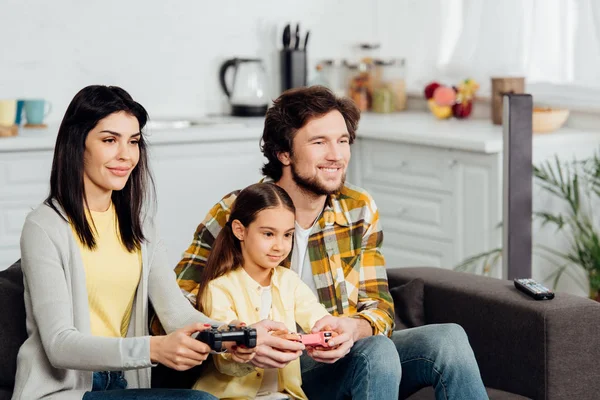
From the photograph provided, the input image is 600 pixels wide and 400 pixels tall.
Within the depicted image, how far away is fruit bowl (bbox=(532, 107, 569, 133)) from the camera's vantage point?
3652 mm

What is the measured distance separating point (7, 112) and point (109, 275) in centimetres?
200

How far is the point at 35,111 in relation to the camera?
390cm

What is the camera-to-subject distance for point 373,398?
6.54ft

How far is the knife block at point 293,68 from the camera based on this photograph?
446 centimetres

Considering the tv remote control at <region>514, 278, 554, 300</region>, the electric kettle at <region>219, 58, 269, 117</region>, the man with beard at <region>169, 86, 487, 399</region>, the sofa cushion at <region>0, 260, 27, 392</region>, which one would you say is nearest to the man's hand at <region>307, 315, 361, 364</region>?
the man with beard at <region>169, 86, 487, 399</region>

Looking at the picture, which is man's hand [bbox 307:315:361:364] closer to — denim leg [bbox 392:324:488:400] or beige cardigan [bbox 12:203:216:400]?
denim leg [bbox 392:324:488:400]

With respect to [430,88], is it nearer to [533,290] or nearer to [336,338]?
[533,290]

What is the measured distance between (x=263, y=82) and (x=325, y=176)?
7.23 ft

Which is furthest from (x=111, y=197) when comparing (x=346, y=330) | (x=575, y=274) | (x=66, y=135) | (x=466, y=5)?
(x=466, y=5)

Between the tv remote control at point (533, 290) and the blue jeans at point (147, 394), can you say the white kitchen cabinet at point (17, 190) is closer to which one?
the blue jeans at point (147, 394)

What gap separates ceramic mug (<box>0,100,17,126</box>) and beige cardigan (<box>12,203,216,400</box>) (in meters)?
1.97

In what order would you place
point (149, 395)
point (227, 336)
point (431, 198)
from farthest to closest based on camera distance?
point (431, 198) < point (149, 395) < point (227, 336)

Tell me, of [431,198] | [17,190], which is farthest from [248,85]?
[17,190]

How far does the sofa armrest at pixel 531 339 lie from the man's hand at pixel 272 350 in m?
0.65
